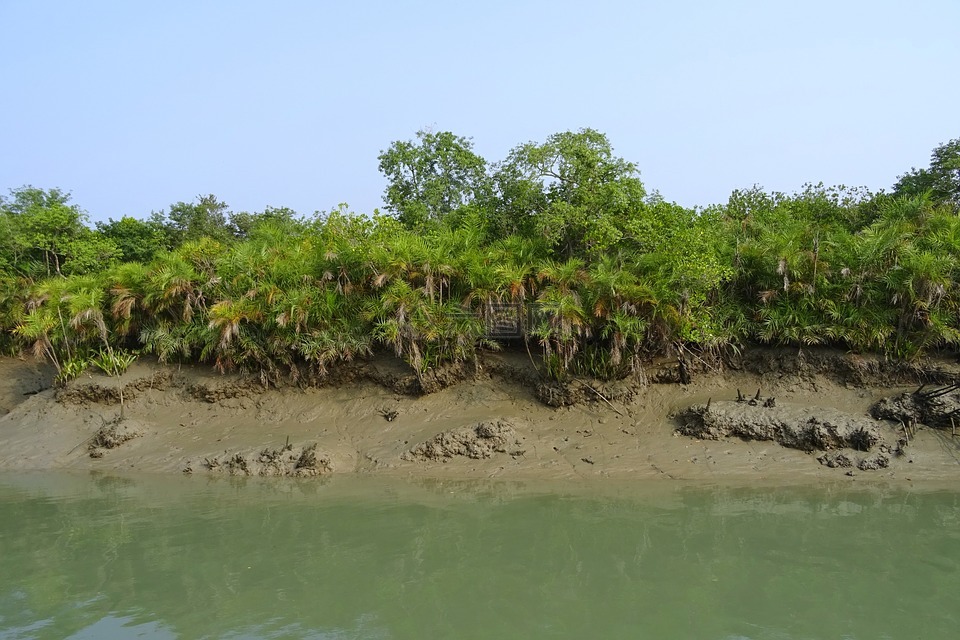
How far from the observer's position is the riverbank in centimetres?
1145

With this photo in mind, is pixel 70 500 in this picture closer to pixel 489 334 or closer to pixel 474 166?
pixel 489 334

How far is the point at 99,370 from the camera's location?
50.2ft

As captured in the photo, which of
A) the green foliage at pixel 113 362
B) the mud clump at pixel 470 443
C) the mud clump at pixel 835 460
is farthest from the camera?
the green foliage at pixel 113 362

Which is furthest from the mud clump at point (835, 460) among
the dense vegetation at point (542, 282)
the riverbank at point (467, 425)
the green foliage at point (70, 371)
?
the green foliage at point (70, 371)

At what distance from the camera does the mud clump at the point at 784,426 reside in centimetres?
1140

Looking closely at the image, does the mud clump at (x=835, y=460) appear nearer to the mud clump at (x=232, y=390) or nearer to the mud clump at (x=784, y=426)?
the mud clump at (x=784, y=426)

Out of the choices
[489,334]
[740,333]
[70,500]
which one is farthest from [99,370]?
[740,333]

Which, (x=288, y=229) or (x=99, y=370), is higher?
(x=288, y=229)

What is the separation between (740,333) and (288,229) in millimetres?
10797

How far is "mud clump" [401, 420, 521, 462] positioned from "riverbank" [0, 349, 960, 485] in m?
0.02

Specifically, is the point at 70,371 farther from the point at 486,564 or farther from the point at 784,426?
the point at 784,426

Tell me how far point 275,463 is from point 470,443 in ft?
11.2

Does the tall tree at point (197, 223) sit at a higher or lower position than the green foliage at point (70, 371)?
higher

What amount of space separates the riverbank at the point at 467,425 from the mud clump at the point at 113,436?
0.09 ft
